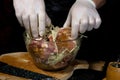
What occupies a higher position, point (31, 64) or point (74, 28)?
point (74, 28)

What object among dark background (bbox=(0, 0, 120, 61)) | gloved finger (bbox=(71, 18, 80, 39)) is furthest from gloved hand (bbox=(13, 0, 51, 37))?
dark background (bbox=(0, 0, 120, 61))

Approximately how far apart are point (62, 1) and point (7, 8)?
0.74 metres

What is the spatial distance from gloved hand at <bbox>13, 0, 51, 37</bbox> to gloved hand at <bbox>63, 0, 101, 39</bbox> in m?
0.13

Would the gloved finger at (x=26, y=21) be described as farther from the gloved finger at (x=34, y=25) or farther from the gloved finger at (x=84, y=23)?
the gloved finger at (x=84, y=23)

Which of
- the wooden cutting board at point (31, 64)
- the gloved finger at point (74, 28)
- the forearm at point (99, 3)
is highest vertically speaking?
the forearm at point (99, 3)

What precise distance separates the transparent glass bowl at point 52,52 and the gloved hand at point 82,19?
50 millimetres

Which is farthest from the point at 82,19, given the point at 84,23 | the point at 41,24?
the point at 41,24

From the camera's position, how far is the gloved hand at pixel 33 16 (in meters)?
1.17

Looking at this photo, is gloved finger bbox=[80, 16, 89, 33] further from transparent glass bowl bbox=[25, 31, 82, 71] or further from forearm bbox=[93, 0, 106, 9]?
forearm bbox=[93, 0, 106, 9]

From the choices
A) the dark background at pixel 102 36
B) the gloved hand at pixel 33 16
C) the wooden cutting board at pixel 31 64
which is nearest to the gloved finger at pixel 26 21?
the gloved hand at pixel 33 16

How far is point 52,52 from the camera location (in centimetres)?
108

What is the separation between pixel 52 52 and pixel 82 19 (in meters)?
0.21

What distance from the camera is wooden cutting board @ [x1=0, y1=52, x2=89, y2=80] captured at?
1153 millimetres

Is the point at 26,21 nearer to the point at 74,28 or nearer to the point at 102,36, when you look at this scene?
the point at 74,28
